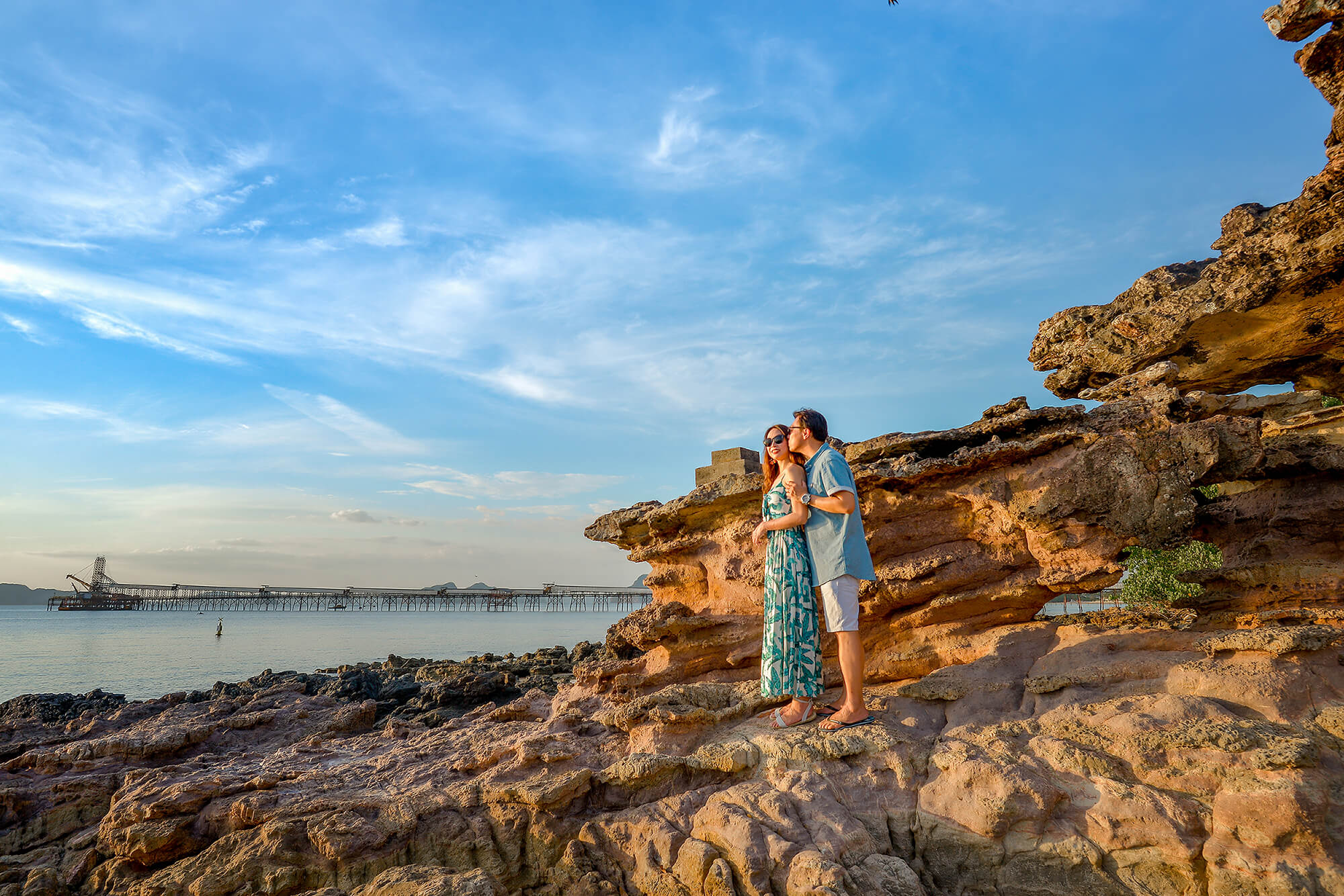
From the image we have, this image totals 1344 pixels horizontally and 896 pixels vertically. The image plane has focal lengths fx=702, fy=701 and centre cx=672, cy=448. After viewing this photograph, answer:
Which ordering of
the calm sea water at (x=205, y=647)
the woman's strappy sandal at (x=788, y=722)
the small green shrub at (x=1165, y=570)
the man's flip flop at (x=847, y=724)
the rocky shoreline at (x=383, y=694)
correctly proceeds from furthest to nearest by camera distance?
1. the calm sea water at (x=205, y=647)
2. the rocky shoreline at (x=383, y=694)
3. the small green shrub at (x=1165, y=570)
4. the woman's strappy sandal at (x=788, y=722)
5. the man's flip flop at (x=847, y=724)

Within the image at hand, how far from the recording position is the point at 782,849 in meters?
4.50

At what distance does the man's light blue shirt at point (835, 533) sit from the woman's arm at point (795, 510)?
0.07 meters

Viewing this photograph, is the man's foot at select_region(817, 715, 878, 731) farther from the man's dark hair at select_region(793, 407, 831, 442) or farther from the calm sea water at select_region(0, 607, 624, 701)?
the calm sea water at select_region(0, 607, 624, 701)

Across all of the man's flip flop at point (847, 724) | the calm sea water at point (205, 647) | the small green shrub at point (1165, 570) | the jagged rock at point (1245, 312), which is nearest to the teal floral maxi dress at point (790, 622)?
the man's flip flop at point (847, 724)

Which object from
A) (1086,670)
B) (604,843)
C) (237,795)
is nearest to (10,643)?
(237,795)

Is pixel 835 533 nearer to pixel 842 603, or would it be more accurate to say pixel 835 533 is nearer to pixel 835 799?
pixel 842 603

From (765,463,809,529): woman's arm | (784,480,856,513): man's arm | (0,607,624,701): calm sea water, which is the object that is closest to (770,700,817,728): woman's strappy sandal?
(765,463,809,529): woman's arm

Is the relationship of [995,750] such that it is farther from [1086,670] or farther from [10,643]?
[10,643]

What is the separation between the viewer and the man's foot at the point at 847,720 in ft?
18.1

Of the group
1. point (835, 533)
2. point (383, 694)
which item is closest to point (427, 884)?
point (835, 533)

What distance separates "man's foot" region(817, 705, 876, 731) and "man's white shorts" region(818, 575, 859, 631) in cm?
64

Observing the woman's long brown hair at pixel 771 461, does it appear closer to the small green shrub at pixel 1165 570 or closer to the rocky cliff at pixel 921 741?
the rocky cliff at pixel 921 741

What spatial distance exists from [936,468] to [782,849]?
352 centimetres

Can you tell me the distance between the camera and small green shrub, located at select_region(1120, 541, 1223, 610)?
651 centimetres
